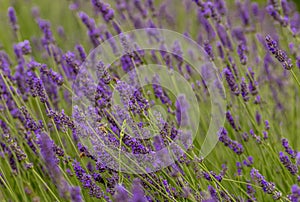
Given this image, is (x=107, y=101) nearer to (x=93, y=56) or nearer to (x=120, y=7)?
(x=93, y=56)

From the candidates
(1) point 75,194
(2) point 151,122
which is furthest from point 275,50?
(1) point 75,194

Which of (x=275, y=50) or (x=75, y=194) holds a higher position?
(x=275, y=50)

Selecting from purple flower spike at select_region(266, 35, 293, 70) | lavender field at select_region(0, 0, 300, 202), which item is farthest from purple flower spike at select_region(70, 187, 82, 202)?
purple flower spike at select_region(266, 35, 293, 70)

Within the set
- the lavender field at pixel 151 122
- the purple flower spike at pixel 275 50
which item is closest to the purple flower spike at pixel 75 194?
the lavender field at pixel 151 122

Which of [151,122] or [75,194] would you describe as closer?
[75,194]

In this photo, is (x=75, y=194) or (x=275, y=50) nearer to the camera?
(x=75, y=194)

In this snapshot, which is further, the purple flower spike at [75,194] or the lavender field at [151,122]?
the lavender field at [151,122]

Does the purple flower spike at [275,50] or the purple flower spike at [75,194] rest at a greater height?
the purple flower spike at [275,50]

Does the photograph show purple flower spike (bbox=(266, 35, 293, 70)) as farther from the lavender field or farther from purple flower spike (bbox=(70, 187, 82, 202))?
purple flower spike (bbox=(70, 187, 82, 202))

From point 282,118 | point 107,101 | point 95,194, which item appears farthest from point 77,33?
point 95,194

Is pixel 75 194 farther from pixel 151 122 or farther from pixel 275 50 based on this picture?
pixel 275 50

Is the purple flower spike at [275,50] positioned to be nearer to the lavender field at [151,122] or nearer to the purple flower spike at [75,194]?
the lavender field at [151,122]
